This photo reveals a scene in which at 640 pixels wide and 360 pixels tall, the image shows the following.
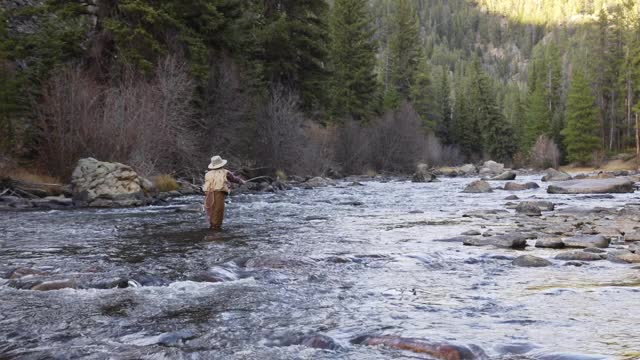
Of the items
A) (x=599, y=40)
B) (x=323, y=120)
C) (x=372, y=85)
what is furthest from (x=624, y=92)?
(x=323, y=120)

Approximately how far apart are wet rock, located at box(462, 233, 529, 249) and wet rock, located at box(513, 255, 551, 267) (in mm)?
1432

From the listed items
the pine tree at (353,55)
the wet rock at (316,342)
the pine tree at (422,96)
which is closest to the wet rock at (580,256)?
the wet rock at (316,342)

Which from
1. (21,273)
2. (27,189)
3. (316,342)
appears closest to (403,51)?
(27,189)

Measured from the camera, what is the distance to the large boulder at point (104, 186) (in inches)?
690

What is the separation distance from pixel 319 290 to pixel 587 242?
17.8 ft

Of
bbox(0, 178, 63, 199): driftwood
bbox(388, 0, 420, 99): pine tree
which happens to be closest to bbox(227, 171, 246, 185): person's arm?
bbox(0, 178, 63, 199): driftwood

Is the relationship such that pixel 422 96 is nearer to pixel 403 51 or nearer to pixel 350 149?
pixel 403 51

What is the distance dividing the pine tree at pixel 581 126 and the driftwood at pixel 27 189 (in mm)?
55937

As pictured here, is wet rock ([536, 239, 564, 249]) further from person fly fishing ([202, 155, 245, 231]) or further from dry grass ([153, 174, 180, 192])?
dry grass ([153, 174, 180, 192])

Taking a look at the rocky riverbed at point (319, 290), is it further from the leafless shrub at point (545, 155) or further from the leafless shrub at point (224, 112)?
the leafless shrub at point (545, 155)

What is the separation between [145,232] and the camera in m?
11.7

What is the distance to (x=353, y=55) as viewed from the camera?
52.8 m

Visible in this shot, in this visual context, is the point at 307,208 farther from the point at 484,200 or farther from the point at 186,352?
the point at 186,352

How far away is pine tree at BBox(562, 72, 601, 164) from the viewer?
62031mm
